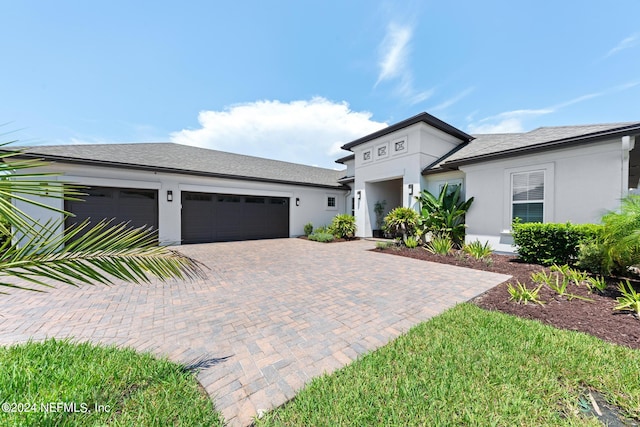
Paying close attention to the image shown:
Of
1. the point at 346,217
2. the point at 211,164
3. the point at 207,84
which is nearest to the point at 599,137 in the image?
the point at 346,217

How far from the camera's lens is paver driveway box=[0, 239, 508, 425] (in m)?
2.69

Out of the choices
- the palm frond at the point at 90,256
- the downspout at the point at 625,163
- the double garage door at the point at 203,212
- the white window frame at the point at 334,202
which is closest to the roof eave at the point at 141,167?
the double garage door at the point at 203,212

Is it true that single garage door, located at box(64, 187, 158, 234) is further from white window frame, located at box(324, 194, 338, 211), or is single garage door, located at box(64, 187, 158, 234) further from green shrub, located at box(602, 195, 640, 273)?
green shrub, located at box(602, 195, 640, 273)

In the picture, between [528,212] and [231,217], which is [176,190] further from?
[528,212]

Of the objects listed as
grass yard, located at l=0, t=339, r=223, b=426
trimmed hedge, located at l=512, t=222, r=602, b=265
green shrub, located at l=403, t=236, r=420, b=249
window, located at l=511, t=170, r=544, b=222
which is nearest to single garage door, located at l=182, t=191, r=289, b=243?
green shrub, located at l=403, t=236, r=420, b=249

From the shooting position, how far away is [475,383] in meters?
2.43

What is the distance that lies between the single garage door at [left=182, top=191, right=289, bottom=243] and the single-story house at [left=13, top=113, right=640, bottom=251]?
0.06 meters

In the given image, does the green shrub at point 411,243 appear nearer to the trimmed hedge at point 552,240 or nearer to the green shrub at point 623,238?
the trimmed hedge at point 552,240

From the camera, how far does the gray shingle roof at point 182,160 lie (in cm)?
1007

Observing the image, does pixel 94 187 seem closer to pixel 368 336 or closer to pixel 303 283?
pixel 303 283

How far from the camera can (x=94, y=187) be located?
10.3m

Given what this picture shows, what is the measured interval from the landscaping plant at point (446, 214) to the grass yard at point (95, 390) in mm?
10344

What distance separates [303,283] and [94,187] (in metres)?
10.9

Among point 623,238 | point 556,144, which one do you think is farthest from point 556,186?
point 623,238
